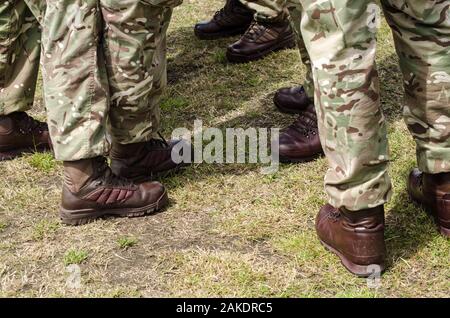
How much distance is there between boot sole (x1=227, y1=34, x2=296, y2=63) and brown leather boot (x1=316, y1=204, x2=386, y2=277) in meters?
2.27

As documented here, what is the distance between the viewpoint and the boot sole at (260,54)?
4789mm

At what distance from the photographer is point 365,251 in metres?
2.63

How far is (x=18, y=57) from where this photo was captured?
3596 mm

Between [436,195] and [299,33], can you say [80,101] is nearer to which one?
[299,33]

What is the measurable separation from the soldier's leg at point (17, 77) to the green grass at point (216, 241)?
4.7 inches

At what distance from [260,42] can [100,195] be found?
7.09 ft

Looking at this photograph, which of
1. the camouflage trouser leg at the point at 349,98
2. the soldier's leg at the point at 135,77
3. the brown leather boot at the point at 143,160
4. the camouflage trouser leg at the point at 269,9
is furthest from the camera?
the camouflage trouser leg at the point at 269,9

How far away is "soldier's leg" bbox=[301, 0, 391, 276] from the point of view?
236cm

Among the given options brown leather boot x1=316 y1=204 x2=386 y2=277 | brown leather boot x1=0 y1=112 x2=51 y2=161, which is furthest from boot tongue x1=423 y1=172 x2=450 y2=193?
brown leather boot x1=0 y1=112 x2=51 y2=161

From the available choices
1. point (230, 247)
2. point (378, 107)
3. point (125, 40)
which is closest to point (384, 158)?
point (378, 107)

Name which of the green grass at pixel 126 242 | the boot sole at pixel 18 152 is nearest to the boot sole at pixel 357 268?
the green grass at pixel 126 242

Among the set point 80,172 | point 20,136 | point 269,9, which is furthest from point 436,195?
point 269,9

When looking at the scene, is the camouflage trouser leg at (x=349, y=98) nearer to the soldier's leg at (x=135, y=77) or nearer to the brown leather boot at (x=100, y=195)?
the soldier's leg at (x=135, y=77)

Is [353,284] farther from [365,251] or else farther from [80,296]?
[80,296]
